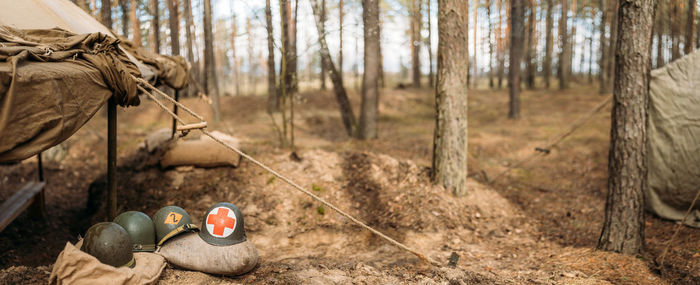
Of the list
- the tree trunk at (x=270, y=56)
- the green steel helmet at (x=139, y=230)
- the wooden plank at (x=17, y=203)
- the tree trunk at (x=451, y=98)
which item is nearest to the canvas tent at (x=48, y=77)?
the green steel helmet at (x=139, y=230)

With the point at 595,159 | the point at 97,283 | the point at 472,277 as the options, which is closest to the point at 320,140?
the point at 595,159

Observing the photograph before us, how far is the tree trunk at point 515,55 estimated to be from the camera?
13328 mm

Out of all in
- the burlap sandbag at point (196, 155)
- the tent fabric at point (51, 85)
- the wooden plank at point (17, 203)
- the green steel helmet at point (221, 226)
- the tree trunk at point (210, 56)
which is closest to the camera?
the tent fabric at point (51, 85)

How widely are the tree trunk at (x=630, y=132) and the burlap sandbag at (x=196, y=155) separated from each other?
5.49 metres

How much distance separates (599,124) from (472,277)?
30.3 ft

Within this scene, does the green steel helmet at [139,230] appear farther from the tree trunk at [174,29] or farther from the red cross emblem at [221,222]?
the tree trunk at [174,29]

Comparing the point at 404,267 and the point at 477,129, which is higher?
the point at 477,129

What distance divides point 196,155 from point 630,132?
608cm

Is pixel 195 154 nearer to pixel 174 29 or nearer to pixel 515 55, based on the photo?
pixel 174 29

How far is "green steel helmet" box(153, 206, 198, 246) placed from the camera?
372 cm

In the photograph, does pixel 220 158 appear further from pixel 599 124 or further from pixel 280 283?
pixel 599 124

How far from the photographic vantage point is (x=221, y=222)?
379 centimetres

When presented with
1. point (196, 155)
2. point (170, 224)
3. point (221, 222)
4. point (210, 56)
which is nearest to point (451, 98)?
point (221, 222)

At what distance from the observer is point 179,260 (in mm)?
3625
